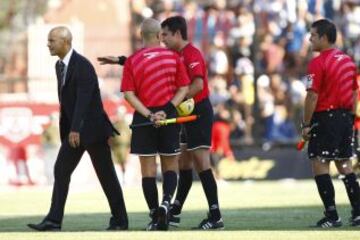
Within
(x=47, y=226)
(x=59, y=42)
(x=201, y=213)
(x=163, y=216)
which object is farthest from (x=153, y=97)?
(x=201, y=213)

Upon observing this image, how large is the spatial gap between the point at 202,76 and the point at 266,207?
175 inches

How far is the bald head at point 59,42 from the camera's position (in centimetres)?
1338

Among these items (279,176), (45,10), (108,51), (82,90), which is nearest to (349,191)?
(82,90)

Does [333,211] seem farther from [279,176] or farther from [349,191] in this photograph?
[279,176]

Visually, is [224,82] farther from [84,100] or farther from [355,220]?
[84,100]

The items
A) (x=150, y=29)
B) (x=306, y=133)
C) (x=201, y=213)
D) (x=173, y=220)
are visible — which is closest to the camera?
(x=150, y=29)

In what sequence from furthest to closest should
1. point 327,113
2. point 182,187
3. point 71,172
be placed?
point 182,187, point 327,113, point 71,172

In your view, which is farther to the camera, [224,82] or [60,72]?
[224,82]

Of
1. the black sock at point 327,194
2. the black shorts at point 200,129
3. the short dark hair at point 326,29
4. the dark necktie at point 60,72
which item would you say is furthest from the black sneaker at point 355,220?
the dark necktie at point 60,72

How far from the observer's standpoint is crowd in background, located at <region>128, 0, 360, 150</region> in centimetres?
2852

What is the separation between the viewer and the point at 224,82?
95.4 feet

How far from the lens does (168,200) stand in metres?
12.9

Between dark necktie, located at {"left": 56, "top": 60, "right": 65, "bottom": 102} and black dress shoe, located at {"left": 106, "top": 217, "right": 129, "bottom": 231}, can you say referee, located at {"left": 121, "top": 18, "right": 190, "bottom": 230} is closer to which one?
black dress shoe, located at {"left": 106, "top": 217, "right": 129, "bottom": 231}

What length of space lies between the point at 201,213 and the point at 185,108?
11.8 feet
